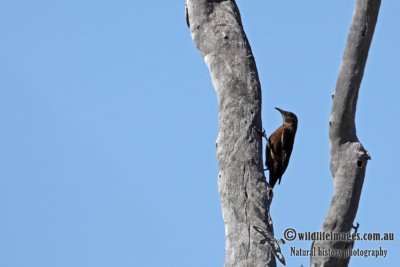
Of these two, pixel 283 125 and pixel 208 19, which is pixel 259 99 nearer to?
pixel 208 19

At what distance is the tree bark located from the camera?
736 cm

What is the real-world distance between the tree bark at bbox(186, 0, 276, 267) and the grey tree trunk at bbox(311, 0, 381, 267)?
55cm

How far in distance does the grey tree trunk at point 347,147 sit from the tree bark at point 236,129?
0.55m

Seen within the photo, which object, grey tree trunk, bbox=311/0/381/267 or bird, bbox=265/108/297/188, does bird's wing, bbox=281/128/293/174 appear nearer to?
bird, bbox=265/108/297/188

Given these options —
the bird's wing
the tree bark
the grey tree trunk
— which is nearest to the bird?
the bird's wing

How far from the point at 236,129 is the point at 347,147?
41.7 inches

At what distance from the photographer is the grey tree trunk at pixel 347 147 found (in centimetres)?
702

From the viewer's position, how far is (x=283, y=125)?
10641 mm

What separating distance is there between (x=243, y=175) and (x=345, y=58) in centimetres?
128

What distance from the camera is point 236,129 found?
770cm

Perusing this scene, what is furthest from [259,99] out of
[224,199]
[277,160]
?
[277,160]

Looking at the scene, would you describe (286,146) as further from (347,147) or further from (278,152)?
(347,147)

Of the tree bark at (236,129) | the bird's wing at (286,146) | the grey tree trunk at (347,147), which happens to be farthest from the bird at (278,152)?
the grey tree trunk at (347,147)

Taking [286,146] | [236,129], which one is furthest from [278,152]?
[236,129]
